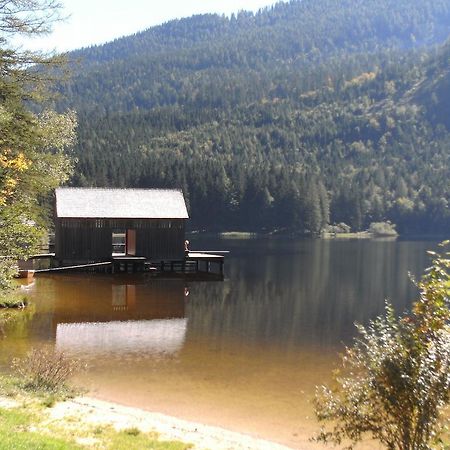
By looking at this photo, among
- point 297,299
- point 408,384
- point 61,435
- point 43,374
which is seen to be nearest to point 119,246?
point 297,299

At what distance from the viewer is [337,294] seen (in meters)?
36.4

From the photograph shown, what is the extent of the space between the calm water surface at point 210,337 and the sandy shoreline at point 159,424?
68cm

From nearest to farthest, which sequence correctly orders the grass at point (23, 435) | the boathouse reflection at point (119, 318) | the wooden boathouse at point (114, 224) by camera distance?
1. the grass at point (23, 435)
2. the boathouse reflection at point (119, 318)
3. the wooden boathouse at point (114, 224)

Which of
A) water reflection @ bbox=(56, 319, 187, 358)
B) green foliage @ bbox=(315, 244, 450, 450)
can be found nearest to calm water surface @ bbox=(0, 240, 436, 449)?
water reflection @ bbox=(56, 319, 187, 358)

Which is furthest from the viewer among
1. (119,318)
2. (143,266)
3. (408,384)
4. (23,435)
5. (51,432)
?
(143,266)

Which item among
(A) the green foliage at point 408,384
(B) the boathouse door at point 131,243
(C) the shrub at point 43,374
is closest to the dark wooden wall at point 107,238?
(B) the boathouse door at point 131,243

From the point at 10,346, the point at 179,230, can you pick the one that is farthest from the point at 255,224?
the point at 10,346

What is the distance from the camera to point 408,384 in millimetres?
9195

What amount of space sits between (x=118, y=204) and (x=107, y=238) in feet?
8.66

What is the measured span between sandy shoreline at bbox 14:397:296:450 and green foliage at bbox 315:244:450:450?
2.66 m

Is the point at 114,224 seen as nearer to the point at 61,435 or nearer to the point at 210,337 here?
the point at 210,337

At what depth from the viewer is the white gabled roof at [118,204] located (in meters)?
44.4

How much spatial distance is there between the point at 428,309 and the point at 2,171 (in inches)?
416

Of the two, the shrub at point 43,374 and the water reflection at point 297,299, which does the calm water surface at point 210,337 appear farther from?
the shrub at point 43,374
